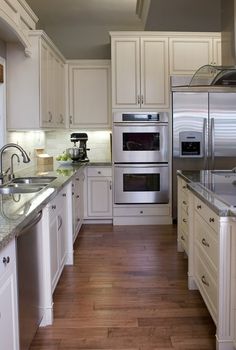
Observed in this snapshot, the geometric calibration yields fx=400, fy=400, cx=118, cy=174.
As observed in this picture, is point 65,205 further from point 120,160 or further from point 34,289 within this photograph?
point 120,160

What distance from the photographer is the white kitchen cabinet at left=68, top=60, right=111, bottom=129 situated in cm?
596

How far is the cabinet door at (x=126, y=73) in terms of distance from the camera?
5.37 meters

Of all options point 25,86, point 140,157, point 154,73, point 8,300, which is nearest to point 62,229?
point 25,86

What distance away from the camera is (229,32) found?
3100mm

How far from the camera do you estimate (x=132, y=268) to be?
3773 millimetres

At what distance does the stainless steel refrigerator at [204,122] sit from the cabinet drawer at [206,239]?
8.17 ft

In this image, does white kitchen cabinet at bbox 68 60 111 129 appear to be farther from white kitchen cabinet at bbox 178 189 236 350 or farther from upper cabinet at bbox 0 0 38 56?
white kitchen cabinet at bbox 178 189 236 350

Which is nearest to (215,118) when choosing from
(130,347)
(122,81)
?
(122,81)

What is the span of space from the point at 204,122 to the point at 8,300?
163 inches

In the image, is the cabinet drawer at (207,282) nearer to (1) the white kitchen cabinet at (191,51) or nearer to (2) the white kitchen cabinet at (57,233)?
(2) the white kitchen cabinet at (57,233)

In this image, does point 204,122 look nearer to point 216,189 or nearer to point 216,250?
point 216,189

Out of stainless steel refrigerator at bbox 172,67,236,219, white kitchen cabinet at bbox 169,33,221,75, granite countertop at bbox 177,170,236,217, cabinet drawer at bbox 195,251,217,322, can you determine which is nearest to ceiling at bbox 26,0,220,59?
white kitchen cabinet at bbox 169,33,221,75

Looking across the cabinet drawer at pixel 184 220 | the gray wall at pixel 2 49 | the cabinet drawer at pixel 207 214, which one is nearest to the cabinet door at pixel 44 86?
the gray wall at pixel 2 49

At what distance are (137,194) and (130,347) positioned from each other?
3227 millimetres
